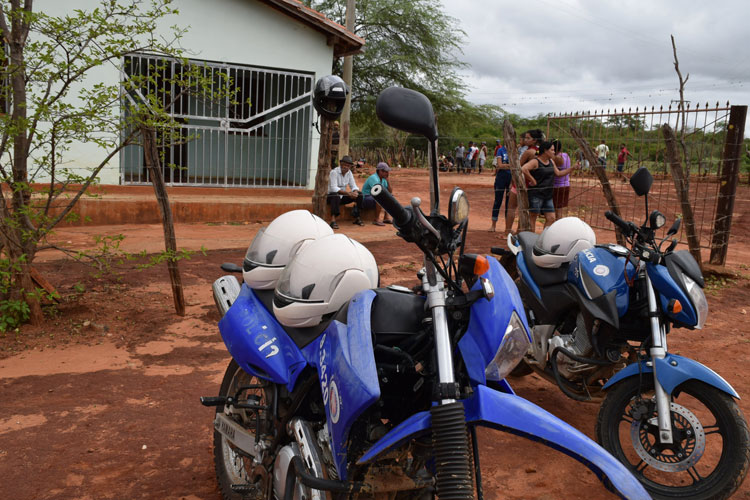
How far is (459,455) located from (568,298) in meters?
2.53

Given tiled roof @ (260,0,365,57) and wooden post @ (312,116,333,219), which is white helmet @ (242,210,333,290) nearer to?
wooden post @ (312,116,333,219)

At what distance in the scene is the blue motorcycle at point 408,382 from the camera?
5.66 feet

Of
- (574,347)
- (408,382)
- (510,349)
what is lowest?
(574,347)

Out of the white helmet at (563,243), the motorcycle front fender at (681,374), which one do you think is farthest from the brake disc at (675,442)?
Result: the white helmet at (563,243)

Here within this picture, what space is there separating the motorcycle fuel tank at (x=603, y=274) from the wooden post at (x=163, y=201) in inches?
130

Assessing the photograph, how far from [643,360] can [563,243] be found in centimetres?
106

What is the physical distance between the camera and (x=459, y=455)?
A: 1.70 m

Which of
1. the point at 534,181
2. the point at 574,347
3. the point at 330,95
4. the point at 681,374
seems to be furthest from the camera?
the point at 534,181

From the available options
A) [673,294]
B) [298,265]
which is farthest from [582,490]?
[298,265]

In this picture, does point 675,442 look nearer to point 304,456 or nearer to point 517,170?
point 304,456

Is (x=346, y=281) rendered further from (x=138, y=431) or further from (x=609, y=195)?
(x=609, y=195)

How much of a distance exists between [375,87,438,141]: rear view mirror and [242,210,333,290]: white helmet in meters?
1.05

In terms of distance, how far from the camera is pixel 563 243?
4.19 meters

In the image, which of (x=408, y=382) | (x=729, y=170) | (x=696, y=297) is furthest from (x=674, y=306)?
(x=729, y=170)
